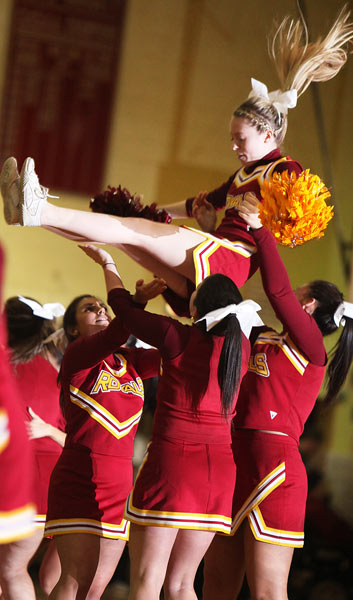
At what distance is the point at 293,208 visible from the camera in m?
2.46

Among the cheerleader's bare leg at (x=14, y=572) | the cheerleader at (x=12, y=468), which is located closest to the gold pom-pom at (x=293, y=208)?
the cheerleader at (x=12, y=468)

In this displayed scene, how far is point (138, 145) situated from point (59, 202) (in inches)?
29.2

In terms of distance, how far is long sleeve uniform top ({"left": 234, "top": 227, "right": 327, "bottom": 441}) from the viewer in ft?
8.52

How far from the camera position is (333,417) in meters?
5.60

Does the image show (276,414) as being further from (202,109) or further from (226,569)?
(202,109)

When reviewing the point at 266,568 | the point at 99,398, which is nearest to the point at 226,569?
the point at 266,568

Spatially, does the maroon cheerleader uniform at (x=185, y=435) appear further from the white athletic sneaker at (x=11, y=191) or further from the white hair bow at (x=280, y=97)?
the white hair bow at (x=280, y=97)

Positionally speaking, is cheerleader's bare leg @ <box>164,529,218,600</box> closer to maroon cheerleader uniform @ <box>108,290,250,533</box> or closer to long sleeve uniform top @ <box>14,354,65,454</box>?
maroon cheerleader uniform @ <box>108,290,250,533</box>

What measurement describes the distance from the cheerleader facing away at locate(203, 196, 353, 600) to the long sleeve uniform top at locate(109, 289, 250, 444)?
0.34 metres

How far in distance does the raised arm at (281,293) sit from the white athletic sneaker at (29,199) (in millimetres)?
688

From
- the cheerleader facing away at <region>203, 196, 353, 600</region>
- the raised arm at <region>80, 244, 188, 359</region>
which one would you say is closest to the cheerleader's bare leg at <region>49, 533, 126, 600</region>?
the cheerleader facing away at <region>203, 196, 353, 600</region>

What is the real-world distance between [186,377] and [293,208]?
2.14 feet

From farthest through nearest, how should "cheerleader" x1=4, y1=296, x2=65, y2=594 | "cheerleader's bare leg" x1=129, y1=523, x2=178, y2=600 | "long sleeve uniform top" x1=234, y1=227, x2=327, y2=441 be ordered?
"cheerleader" x1=4, y1=296, x2=65, y2=594
"long sleeve uniform top" x1=234, y1=227, x2=327, y2=441
"cheerleader's bare leg" x1=129, y1=523, x2=178, y2=600

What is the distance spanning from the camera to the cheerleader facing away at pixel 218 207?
2.36 m
